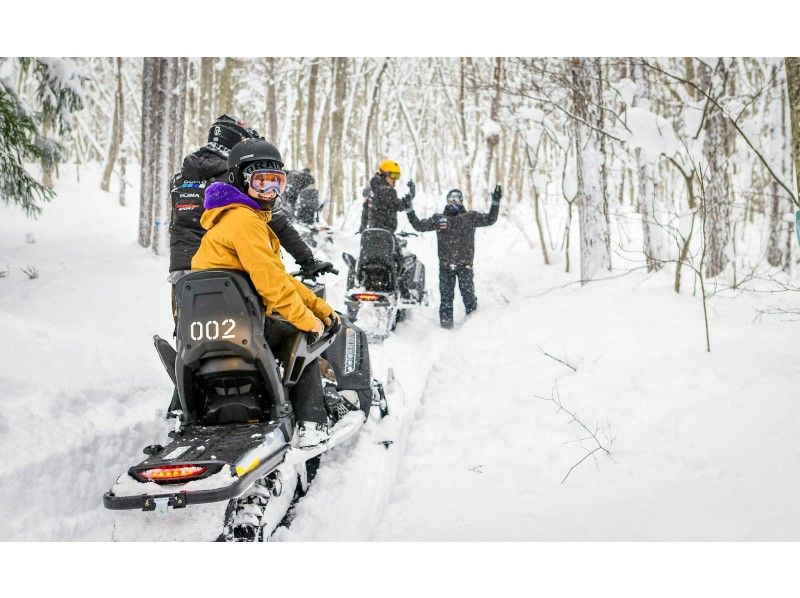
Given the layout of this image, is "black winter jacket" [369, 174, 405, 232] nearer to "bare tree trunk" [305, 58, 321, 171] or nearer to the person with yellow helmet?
the person with yellow helmet

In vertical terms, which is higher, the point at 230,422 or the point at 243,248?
the point at 243,248

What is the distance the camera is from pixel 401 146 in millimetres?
26141

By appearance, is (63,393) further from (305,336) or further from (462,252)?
(462,252)

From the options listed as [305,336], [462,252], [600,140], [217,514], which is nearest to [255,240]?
[305,336]

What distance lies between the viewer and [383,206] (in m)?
7.06

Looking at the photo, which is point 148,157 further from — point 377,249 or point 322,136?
point 322,136

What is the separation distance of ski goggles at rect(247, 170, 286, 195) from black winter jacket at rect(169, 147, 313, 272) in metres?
0.87

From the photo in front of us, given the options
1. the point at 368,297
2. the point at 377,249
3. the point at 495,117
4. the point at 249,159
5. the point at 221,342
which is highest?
the point at 495,117

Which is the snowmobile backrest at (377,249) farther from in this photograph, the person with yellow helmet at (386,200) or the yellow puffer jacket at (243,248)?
the yellow puffer jacket at (243,248)

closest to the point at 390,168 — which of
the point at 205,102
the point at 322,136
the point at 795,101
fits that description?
the point at 795,101

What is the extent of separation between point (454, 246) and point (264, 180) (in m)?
4.89

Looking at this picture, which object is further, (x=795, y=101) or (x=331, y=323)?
(x=795, y=101)

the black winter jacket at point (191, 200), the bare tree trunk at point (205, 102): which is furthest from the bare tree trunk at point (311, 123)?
the black winter jacket at point (191, 200)

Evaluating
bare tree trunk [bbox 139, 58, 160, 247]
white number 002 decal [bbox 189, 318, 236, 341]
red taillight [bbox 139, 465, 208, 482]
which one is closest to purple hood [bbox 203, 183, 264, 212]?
white number 002 decal [bbox 189, 318, 236, 341]
